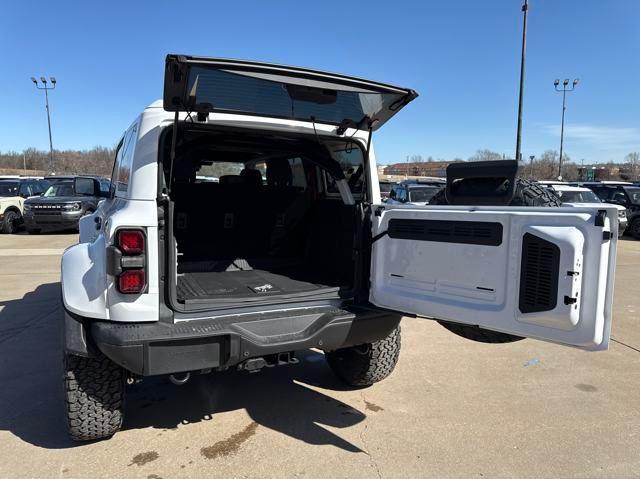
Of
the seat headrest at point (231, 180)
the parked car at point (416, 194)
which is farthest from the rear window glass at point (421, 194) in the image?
the seat headrest at point (231, 180)

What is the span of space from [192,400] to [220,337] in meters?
1.27

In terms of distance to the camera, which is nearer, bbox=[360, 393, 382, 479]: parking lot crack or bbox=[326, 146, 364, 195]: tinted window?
bbox=[360, 393, 382, 479]: parking lot crack

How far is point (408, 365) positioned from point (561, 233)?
251 cm

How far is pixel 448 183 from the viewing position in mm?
3506

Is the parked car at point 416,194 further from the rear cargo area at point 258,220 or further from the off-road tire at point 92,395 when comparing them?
the off-road tire at point 92,395

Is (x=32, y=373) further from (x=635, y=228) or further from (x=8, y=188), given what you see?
(x=635, y=228)

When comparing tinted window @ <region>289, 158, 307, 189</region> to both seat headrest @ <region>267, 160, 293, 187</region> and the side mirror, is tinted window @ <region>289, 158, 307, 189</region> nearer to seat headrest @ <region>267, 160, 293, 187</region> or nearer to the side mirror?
seat headrest @ <region>267, 160, 293, 187</region>

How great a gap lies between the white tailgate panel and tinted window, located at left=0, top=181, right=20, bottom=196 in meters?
17.7

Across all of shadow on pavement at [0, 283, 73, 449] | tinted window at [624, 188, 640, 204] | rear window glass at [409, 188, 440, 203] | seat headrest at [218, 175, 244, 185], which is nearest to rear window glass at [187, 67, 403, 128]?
seat headrest at [218, 175, 244, 185]

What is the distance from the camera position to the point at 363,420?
11.4 ft

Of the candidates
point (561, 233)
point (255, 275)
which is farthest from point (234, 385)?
point (561, 233)

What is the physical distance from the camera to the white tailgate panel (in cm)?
229

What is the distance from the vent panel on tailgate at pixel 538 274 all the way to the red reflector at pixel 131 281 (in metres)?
2.04

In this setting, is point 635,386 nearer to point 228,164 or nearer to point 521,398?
point 521,398
